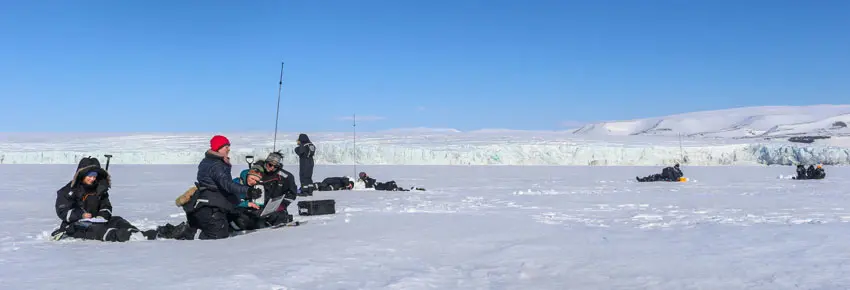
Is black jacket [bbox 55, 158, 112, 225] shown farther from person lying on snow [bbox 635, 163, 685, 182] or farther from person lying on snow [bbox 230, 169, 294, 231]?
person lying on snow [bbox 635, 163, 685, 182]

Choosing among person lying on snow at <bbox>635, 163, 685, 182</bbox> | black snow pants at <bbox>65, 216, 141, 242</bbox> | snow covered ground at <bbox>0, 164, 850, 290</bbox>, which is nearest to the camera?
snow covered ground at <bbox>0, 164, 850, 290</bbox>

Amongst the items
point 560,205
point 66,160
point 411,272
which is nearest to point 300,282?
point 411,272

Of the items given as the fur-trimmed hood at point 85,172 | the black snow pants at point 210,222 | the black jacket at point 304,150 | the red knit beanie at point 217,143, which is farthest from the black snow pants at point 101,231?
the black jacket at point 304,150

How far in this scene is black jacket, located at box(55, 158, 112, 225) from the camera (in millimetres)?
6383

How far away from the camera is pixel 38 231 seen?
7125 millimetres

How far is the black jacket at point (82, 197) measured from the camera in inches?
251

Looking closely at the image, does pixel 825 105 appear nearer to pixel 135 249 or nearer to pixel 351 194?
pixel 351 194

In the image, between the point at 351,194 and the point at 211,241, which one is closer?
the point at 211,241

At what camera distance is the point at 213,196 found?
259 inches

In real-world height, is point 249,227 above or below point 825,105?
below

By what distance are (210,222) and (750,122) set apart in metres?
103

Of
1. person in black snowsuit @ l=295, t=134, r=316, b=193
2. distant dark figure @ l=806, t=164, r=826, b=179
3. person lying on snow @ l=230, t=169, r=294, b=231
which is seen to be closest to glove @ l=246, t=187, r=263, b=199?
person lying on snow @ l=230, t=169, r=294, b=231

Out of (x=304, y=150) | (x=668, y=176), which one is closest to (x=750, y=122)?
(x=668, y=176)

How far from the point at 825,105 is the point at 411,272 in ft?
377
